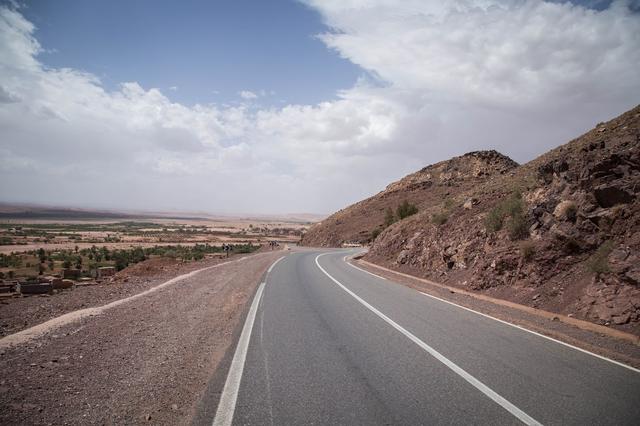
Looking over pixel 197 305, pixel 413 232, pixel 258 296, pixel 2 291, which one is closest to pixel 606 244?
pixel 258 296

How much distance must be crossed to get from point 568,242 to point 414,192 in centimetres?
5862

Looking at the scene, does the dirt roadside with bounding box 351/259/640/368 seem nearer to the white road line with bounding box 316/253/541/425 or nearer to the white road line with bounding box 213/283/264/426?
the white road line with bounding box 316/253/541/425

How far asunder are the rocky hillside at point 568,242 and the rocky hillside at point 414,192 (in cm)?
4501

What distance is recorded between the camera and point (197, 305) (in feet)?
38.9

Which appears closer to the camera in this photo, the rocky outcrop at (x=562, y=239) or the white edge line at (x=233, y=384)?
the white edge line at (x=233, y=384)

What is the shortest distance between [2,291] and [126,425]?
16.5m

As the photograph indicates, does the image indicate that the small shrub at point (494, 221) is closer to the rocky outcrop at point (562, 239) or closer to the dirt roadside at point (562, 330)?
the rocky outcrop at point (562, 239)

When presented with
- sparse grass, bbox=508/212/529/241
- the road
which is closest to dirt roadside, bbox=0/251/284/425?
the road

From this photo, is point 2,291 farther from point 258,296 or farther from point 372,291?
point 372,291

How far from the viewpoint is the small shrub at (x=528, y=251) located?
14172 millimetres

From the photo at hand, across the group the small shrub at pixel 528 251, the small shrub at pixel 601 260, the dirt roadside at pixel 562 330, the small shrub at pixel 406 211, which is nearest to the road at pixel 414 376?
the dirt roadside at pixel 562 330

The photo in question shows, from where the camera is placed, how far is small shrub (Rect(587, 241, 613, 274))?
10.9m

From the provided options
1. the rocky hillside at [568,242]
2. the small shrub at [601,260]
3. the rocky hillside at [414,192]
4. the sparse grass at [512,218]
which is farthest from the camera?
the rocky hillside at [414,192]

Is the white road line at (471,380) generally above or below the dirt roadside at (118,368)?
above
